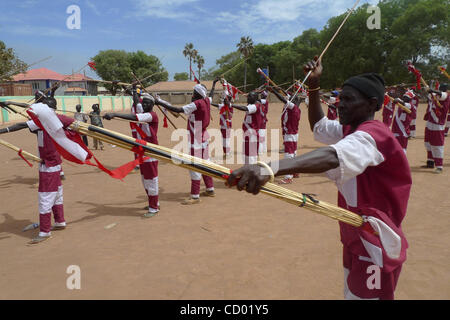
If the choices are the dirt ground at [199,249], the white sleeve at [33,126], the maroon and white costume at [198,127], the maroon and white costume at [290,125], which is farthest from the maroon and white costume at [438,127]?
the white sleeve at [33,126]

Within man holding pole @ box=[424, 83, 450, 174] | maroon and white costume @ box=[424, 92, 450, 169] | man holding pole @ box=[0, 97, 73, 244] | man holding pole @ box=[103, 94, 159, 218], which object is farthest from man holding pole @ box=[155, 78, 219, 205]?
maroon and white costume @ box=[424, 92, 450, 169]

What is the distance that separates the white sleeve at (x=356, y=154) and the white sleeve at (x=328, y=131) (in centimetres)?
73

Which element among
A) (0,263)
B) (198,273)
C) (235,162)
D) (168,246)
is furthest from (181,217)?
(235,162)

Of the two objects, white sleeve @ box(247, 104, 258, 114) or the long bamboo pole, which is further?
white sleeve @ box(247, 104, 258, 114)

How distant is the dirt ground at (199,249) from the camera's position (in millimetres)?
3463

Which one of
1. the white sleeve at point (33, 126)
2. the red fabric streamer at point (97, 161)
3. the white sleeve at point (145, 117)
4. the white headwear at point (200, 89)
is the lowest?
the red fabric streamer at point (97, 161)

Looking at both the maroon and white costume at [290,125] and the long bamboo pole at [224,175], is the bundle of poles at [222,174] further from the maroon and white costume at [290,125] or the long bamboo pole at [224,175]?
the maroon and white costume at [290,125]

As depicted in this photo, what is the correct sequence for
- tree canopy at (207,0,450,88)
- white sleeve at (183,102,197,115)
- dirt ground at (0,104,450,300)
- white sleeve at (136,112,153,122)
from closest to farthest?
dirt ground at (0,104,450,300), white sleeve at (136,112,153,122), white sleeve at (183,102,197,115), tree canopy at (207,0,450,88)

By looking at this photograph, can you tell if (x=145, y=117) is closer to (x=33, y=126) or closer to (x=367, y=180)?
(x=33, y=126)

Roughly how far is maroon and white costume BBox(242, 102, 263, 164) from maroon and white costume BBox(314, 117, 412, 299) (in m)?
6.66

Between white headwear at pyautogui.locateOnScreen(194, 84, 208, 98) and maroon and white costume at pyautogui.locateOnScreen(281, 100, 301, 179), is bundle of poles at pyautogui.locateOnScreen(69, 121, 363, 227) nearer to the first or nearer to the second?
white headwear at pyautogui.locateOnScreen(194, 84, 208, 98)

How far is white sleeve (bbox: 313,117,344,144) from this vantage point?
2.28m

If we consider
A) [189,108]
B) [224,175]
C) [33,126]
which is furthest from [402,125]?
[33,126]

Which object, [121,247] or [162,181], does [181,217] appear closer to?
[121,247]
